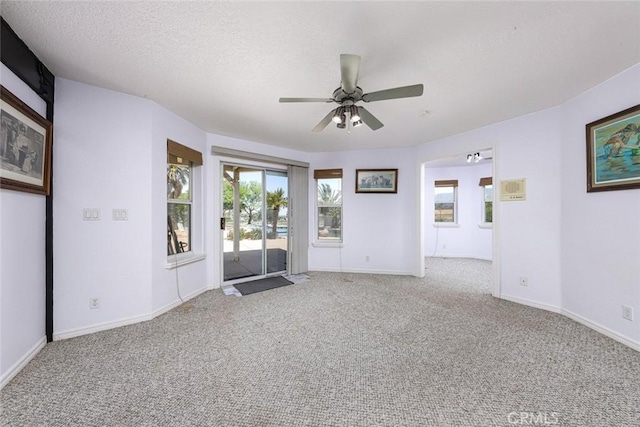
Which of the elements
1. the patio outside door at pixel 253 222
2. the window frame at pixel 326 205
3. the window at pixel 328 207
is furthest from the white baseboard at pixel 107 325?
the window at pixel 328 207

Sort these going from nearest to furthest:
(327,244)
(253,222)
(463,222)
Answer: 1. (253,222)
2. (327,244)
3. (463,222)

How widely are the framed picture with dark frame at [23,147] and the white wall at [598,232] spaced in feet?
15.8

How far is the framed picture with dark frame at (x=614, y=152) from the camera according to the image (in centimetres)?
214

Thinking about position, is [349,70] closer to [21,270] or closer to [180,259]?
[21,270]

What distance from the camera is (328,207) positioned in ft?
16.6

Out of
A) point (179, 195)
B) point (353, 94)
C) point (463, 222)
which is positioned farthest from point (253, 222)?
point (463, 222)

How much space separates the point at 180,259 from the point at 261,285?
4.24 ft

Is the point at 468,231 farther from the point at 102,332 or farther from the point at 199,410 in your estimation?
the point at 102,332

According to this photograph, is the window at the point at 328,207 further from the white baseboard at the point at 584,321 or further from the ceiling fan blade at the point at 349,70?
the ceiling fan blade at the point at 349,70

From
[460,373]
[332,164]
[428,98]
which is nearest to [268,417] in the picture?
[460,373]

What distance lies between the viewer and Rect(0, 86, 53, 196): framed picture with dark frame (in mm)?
1635

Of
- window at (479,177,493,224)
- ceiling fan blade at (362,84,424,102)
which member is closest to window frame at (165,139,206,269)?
ceiling fan blade at (362,84,424,102)

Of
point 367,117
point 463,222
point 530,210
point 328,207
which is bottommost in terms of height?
point 463,222

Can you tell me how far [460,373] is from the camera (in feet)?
5.91
